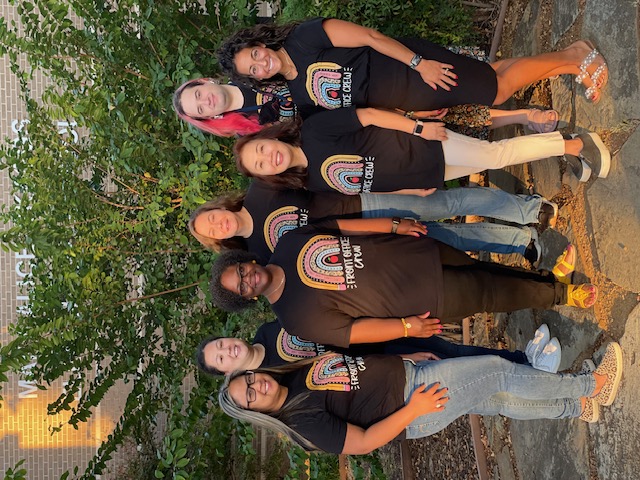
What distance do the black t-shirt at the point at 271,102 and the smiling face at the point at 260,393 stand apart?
5.14 ft

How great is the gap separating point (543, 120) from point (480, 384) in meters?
1.65

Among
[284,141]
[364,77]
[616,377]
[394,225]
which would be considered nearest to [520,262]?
[616,377]

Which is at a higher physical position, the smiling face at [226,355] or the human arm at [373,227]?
the human arm at [373,227]

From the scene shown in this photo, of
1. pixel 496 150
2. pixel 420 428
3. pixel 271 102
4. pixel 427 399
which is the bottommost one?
pixel 420 428

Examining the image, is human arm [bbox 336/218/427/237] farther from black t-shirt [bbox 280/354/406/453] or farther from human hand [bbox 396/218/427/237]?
black t-shirt [bbox 280/354/406/453]

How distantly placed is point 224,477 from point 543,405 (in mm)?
4280

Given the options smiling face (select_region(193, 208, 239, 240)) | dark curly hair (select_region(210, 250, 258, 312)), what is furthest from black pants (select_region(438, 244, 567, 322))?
smiling face (select_region(193, 208, 239, 240))

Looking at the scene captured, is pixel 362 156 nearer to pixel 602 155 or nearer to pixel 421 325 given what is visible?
pixel 421 325

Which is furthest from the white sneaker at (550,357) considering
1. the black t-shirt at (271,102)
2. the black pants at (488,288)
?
the black t-shirt at (271,102)

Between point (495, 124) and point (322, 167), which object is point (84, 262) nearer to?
point (322, 167)

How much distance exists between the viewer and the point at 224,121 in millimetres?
3418

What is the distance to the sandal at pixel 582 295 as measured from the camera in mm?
2961

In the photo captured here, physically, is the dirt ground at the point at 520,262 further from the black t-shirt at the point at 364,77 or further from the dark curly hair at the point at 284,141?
the dark curly hair at the point at 284,141

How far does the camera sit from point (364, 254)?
2.75 meters
